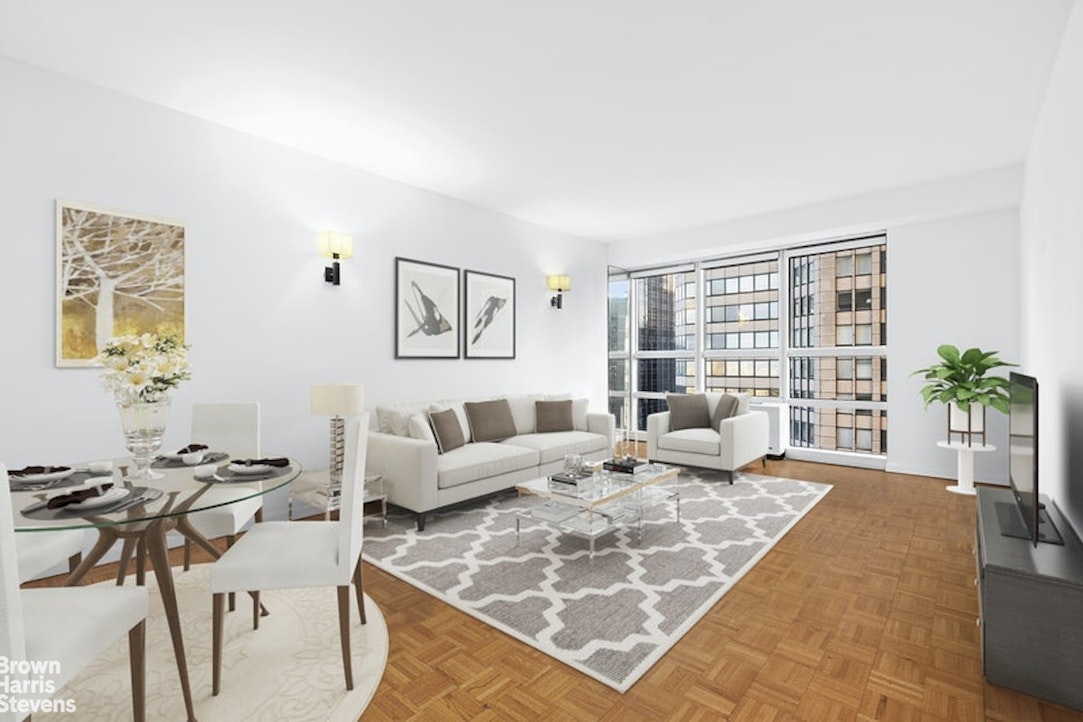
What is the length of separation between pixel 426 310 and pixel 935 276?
16.5 feet

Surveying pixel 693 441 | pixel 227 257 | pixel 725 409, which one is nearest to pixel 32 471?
pixel 227 257

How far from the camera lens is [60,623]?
4.86 ft

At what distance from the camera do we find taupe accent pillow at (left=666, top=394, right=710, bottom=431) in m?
5.56

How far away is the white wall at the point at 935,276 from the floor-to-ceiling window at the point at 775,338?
0.33 metres

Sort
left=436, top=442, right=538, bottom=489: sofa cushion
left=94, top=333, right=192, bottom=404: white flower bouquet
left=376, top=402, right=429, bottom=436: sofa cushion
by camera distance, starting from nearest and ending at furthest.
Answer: left=94, top=333, right=192, bottom=404: white flower bouquet → left=436, top=442, right=538, bottom=489: sofa cushion → left=376, top=402, right=429, bottom=436: sofa cushion

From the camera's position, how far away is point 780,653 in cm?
217

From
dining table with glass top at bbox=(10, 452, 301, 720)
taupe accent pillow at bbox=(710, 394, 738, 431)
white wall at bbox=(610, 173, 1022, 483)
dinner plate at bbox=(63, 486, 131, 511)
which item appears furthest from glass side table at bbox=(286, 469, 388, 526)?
white wall at bbox=(610, 173, 1022, 483)

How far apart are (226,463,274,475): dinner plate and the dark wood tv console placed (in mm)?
Result: 2877

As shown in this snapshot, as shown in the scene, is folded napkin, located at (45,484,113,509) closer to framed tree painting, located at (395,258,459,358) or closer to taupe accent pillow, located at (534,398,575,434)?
framed tree painting, located at (395,258,459,358)

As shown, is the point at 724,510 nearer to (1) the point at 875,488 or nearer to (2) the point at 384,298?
(1) the point at 875,488

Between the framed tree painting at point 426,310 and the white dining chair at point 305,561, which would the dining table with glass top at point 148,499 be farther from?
the framed tree painting at point 426,310

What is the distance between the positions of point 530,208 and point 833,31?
11.1ft

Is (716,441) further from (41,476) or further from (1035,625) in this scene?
(41,476)

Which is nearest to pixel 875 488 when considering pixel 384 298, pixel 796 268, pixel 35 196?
pixel 796 268
